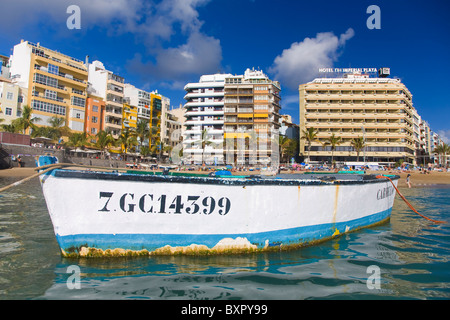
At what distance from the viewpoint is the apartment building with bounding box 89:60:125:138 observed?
206 ft

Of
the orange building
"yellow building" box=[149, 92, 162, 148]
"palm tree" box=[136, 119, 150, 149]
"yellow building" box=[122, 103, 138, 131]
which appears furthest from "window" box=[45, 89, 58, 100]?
"yellow building" box=[149, 92, 162, 148]

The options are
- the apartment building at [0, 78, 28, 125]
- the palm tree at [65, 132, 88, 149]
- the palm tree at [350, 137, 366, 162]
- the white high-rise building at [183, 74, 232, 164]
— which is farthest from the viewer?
the white high-rise building at [183, 74, 232, 164]

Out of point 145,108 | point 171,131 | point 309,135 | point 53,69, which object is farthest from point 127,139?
point 309,135

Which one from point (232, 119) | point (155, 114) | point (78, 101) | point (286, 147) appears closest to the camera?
point (78, 101)

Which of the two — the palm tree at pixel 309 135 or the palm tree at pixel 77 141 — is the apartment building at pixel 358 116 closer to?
the palm tree at pixel 309 135

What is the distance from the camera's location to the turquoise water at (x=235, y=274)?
3.56 m

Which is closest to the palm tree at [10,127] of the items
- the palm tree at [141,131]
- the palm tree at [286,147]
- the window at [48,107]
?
the window at [48,107]

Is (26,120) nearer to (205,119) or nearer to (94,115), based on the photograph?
(94,115)

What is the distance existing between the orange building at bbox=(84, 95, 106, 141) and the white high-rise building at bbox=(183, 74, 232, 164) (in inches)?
826

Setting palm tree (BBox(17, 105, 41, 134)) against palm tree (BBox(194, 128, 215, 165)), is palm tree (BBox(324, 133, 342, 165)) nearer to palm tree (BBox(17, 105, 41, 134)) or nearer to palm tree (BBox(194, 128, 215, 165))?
palm tree (BBox(194, 128, 215, 165))

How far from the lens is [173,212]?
4.71m

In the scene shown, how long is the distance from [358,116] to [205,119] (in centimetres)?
4011
